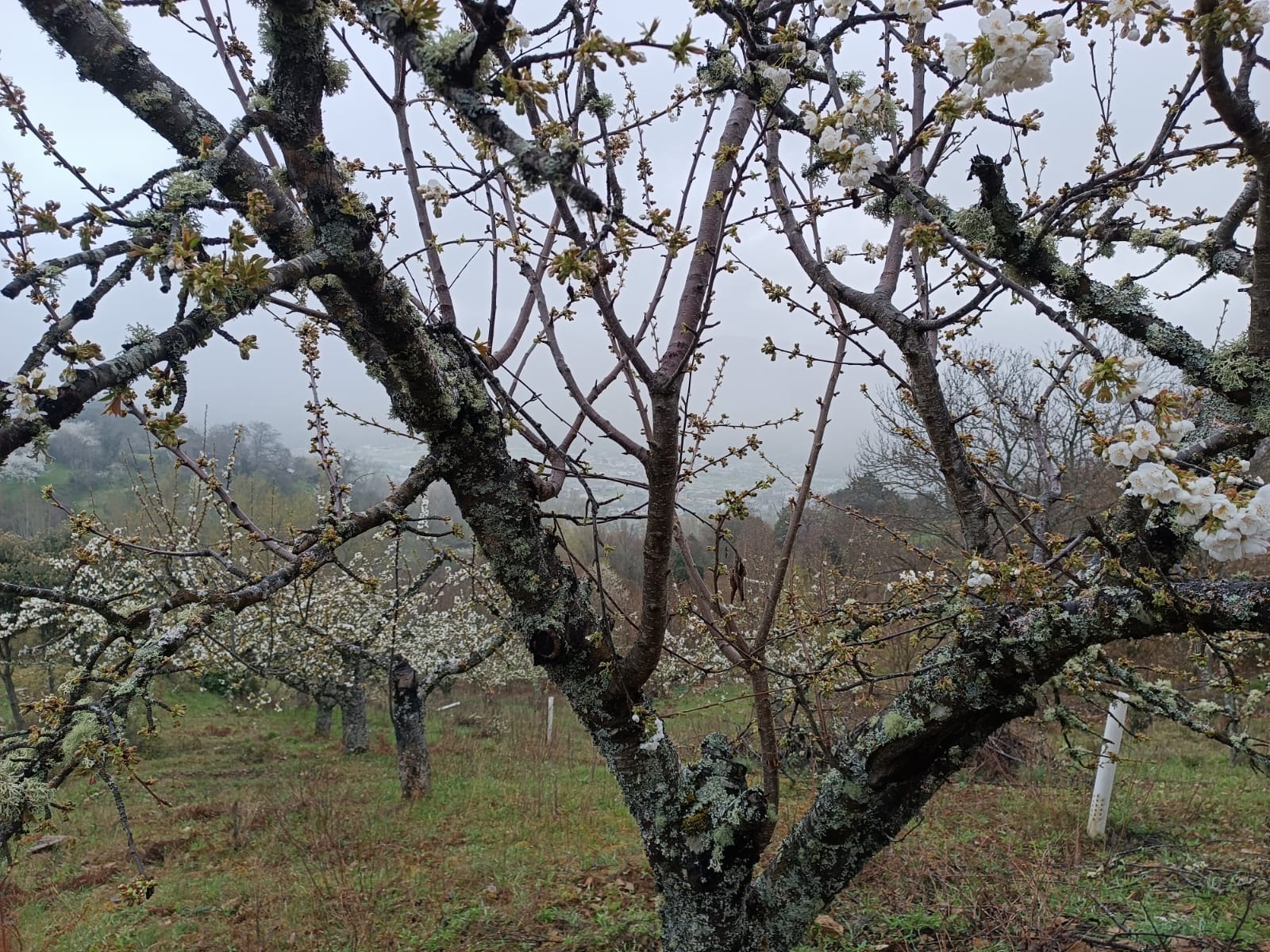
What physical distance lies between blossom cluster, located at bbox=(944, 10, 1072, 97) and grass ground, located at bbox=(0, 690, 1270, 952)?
2.51 metres

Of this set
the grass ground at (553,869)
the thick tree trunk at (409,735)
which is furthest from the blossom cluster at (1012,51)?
the thick tree trunk at (409,735)

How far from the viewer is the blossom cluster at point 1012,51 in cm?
134

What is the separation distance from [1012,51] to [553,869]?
5.96 meters

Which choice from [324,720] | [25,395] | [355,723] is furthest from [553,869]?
[324,720]

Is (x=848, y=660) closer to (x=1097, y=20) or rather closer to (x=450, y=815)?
(x=1097, y=20)

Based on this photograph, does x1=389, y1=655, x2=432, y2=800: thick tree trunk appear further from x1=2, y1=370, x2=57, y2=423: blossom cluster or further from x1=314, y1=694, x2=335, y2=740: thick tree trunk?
x1=2, y1=370, x2=57, y2=423: blossom cluster

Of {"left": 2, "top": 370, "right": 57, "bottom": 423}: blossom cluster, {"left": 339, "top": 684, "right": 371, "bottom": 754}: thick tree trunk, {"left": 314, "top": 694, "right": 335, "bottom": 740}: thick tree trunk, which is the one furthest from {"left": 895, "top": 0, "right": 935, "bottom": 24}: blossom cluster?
{"left": 314, "top": 694, "right": 335, "bottom": 740}: thick tree trunk

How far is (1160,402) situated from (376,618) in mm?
12052

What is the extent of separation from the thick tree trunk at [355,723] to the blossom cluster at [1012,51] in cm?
1234

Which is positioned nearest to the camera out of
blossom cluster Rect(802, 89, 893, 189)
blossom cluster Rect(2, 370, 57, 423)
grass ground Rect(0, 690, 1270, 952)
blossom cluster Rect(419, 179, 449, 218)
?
blossom cluster Rect(2, 370, 57, 423)

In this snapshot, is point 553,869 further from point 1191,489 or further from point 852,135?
point 852,135

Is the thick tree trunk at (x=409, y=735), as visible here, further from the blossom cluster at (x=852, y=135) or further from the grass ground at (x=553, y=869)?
the blossom cluster at (x=852, y=135)

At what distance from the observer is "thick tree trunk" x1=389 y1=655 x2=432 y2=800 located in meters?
8.21

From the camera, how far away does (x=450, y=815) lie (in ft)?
24.4
